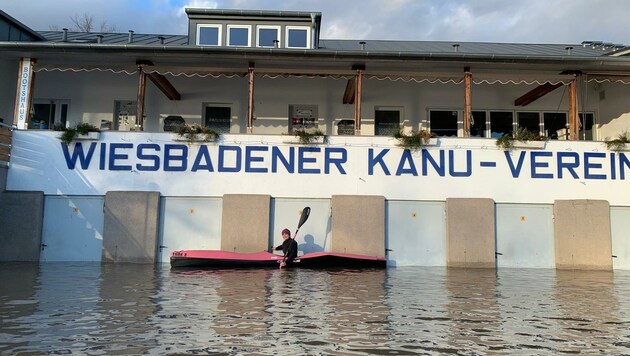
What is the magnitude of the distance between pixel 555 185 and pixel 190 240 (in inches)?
390

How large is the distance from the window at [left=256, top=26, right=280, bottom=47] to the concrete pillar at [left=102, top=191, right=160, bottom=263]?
714cm

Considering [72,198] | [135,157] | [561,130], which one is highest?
[561,130]

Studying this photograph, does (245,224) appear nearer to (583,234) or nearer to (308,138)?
(308,138)

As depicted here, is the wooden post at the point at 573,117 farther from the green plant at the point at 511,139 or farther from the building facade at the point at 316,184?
the green plant at the point at 511,139

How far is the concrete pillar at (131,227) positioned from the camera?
46.8 feet

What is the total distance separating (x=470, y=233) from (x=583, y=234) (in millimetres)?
2972

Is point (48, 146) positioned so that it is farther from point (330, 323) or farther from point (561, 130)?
point (561, 130)

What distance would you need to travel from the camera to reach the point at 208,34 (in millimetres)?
19031

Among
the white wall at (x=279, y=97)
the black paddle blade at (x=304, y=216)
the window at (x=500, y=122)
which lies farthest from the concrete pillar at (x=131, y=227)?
the window at (x=500, y=122)

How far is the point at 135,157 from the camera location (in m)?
14.8

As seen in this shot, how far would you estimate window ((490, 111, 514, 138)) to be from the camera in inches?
736

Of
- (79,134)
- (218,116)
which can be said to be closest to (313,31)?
(218,116)

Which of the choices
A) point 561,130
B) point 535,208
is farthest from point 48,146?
point 561,130

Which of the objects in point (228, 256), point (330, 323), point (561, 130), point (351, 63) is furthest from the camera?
point (561, 130)
